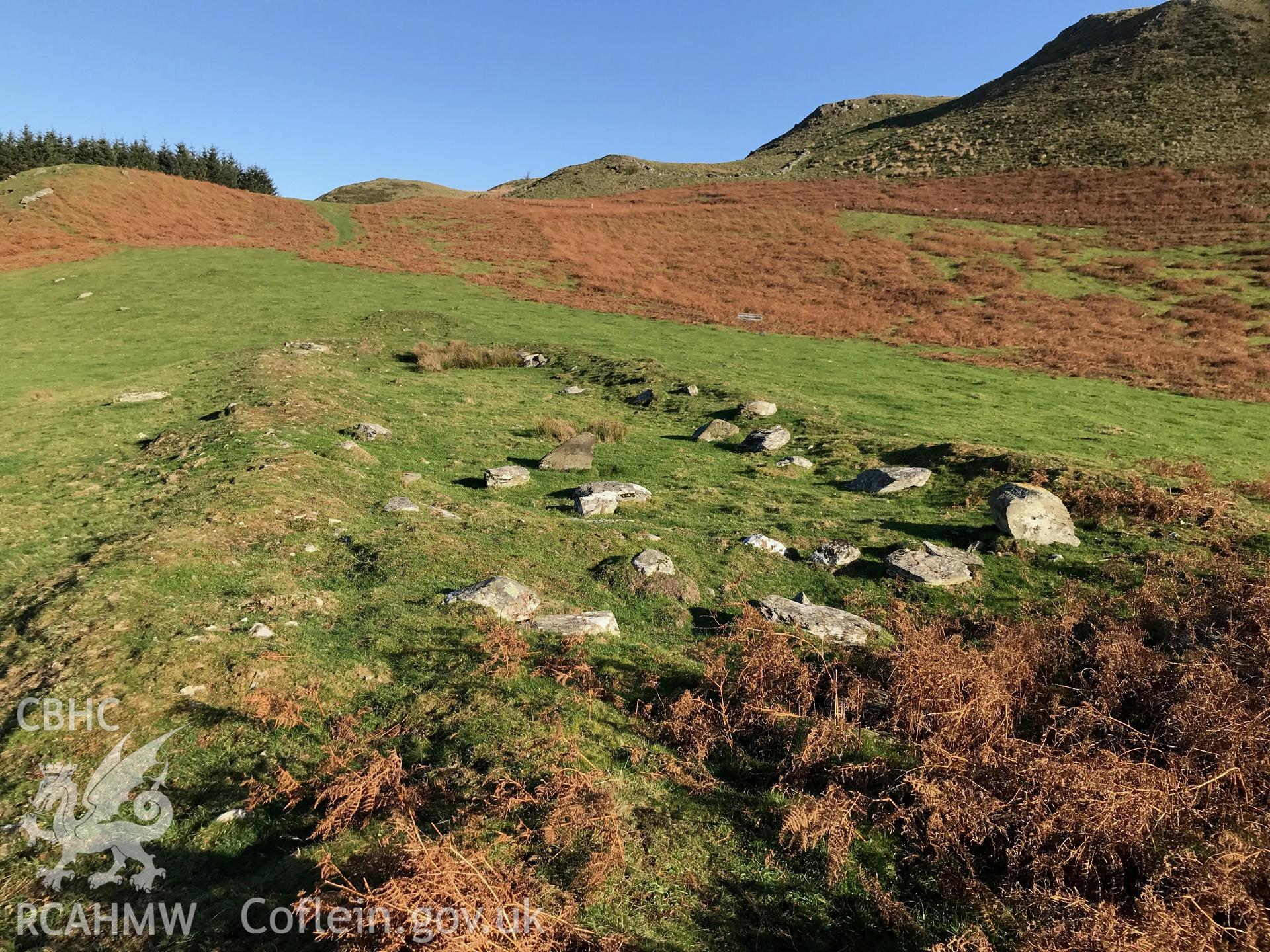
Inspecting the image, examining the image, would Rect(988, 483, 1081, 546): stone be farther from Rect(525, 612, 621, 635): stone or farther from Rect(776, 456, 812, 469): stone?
Rect(525, 612, 621, 635): stone

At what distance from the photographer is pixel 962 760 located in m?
5.51

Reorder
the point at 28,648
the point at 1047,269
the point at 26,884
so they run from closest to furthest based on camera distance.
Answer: the point at 26,884 < the point at 28,648 < the point at 1047,269

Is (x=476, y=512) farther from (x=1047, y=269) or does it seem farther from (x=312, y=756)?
(x=1047, y=269)

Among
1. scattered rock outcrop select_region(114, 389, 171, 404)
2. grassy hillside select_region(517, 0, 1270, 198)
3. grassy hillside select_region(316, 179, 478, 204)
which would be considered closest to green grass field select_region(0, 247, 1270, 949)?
scattered rock outcrop select_region(114, 389, 171, 404)

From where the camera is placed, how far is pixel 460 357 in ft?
89.7

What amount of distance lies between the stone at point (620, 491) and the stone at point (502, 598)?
500 cm

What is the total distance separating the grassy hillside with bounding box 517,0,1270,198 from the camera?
6291 cm

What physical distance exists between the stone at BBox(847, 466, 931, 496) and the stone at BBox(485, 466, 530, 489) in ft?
27.5

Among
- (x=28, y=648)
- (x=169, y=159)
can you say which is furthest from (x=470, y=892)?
(x=169, y=159)

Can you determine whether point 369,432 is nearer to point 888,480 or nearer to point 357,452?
point 357,452

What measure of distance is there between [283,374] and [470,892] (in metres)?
20.9

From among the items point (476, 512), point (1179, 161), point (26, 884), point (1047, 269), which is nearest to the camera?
point (26, 884)

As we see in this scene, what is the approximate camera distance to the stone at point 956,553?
429 inches

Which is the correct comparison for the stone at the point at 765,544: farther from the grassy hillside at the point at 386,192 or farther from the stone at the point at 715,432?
the grassy hillside at the point at 386,192
